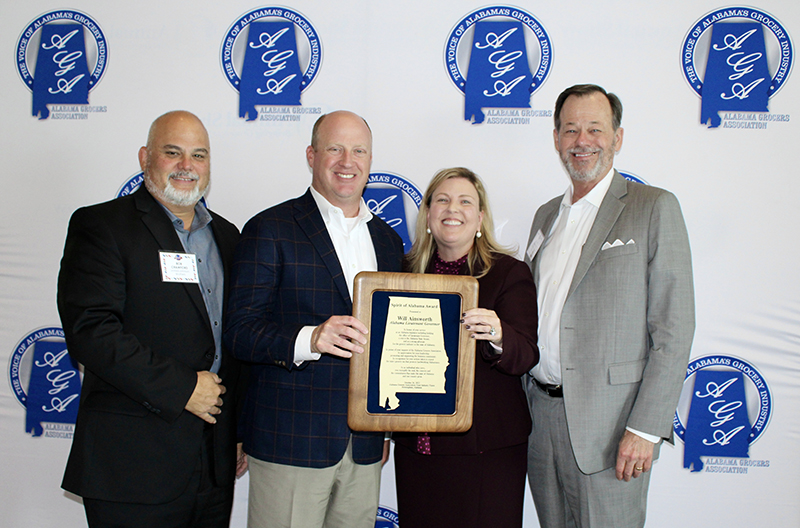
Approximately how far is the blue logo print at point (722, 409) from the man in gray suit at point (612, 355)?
1089 millimetres

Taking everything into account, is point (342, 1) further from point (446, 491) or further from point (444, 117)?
point (446, 491)

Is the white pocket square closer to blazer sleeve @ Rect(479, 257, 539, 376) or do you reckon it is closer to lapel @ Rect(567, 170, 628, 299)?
lapel @ Rect(567, 170, 628, 299)

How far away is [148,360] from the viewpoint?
1751 millimetres

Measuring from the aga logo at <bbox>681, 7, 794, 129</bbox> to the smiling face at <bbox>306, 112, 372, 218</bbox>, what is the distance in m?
2.04

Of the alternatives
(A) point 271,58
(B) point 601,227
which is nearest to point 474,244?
(B) point 601,227

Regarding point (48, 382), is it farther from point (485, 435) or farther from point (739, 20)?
point (739, 20)

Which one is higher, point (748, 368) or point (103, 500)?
point (748, 368)

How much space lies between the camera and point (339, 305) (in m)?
1.86

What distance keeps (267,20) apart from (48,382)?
8.59ft

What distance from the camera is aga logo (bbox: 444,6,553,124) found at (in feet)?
9.18

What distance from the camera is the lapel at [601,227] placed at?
1924 mm

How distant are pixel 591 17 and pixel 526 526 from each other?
9.93 ft

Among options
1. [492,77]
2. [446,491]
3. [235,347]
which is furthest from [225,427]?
[492,77]

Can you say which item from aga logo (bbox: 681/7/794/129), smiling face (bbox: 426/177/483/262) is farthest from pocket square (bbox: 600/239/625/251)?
aga logo (bbox: 681/7/794/129)
